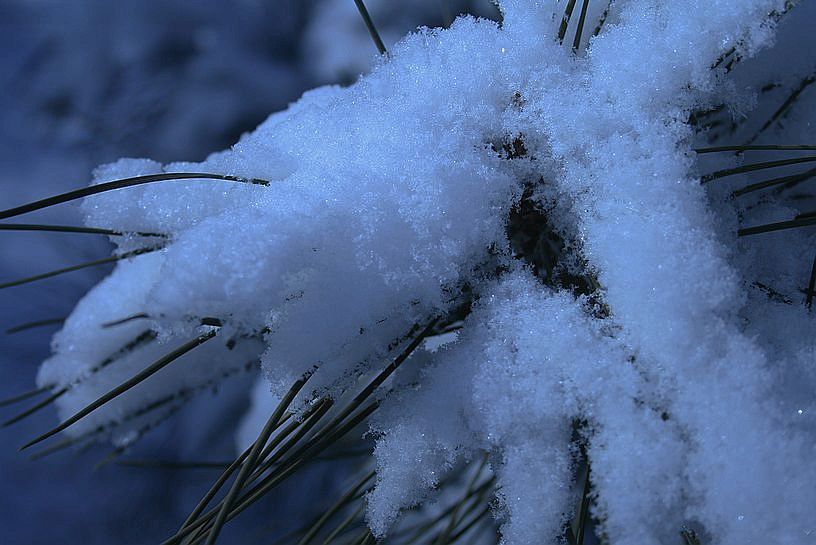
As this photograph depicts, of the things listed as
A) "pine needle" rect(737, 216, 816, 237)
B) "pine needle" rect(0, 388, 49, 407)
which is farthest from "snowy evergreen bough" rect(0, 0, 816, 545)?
"pine needle" rect(0, 388, 49, 407)

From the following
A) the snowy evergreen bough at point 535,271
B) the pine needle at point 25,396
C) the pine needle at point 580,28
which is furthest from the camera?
the pine needle at point 25,396

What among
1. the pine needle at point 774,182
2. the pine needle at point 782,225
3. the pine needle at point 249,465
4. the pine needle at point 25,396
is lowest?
the pine needle at point 782,225

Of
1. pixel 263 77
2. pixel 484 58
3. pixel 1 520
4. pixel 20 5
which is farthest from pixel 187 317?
pixel 20 5

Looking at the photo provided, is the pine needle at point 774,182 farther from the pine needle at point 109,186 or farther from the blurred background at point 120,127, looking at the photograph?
the blurred background at point 120,127

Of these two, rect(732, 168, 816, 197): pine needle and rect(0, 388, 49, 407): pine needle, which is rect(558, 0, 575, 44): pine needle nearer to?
rect(732, 168, 816, 197): pine needle

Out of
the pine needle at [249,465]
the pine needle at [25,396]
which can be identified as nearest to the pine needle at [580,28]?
the pine needle at [249,465]

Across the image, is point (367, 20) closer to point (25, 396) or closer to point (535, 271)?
point (535, 271)

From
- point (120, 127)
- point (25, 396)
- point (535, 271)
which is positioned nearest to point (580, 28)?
point (535, 271)
